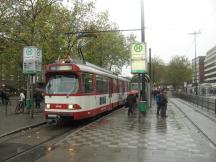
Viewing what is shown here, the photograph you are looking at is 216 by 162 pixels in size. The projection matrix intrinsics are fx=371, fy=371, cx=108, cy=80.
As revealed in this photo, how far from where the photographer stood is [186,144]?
1253 cm

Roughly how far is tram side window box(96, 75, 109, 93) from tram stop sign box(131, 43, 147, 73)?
1939 mm

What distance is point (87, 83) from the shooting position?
18672 millimetres

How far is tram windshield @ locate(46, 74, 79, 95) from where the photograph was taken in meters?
17.7

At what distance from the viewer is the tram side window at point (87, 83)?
18094 millimetres

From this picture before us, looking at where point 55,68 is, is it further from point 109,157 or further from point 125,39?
point 125,39

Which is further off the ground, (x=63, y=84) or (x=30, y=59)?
(x=30, y=59)

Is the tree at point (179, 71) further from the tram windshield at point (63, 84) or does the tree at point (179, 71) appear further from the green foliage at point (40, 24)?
the tram windshield at point (63, 84)

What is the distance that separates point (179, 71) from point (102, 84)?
73514 millimetres

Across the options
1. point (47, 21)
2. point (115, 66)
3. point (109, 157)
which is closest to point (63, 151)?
point (109, 157)

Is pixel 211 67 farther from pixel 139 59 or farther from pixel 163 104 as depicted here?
pixel 163 104

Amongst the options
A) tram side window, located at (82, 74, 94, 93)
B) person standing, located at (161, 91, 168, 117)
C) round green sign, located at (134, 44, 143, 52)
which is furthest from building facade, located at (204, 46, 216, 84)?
tram side window, located at (82, 74, 94, 93)

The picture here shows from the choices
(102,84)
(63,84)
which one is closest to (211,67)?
(102,84)

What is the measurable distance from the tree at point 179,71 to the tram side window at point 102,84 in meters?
71.3

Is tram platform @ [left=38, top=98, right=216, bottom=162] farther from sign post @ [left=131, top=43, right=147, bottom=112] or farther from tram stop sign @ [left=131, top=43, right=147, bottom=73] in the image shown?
tram stop sign @ [left=131, top=43, right=147, bottom=73]
